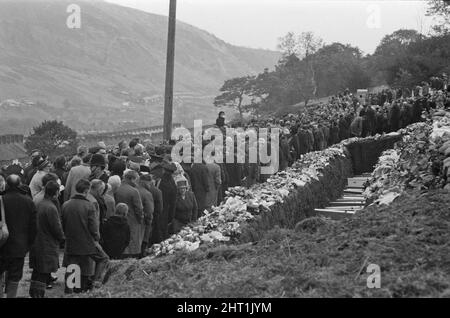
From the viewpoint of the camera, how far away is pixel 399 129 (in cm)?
3027

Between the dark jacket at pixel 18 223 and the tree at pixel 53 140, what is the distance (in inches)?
1044

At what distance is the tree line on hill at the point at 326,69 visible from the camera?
60969 mm

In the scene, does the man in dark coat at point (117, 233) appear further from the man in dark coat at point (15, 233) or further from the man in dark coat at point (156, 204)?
the man in dark coat at point (15, 233)

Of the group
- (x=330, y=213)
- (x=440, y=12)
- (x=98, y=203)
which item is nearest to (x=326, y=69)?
(x=440, y=12)

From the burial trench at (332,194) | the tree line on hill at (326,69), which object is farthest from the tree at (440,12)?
the burial trench at (332,194)

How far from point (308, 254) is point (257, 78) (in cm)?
7100

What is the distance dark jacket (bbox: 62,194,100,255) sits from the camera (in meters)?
11.0

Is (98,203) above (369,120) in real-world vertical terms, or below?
below

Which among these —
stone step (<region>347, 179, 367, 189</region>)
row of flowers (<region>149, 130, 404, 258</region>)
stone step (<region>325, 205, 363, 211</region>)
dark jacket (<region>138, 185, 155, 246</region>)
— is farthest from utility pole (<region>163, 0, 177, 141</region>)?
dark jacket (<region>138, 185, 155, 246</region>)

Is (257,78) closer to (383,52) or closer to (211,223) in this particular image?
(383,52)

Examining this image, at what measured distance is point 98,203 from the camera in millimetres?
12031

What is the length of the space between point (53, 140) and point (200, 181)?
23.6m

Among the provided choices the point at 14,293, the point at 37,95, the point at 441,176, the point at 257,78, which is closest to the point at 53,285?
the point at 14,293
